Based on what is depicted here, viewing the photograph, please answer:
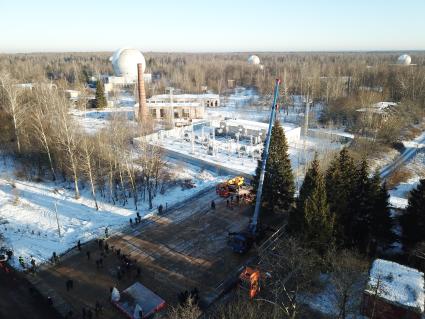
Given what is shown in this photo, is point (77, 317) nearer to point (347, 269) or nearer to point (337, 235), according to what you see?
point (347, 269)

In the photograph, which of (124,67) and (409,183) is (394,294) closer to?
(409,183)

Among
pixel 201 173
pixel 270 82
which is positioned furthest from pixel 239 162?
pixel 270 82

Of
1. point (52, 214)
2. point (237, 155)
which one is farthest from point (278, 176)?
point (52, 214)

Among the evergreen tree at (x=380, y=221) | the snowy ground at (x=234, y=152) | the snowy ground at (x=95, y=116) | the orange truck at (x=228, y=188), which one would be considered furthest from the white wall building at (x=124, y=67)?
the evergreen tree at (x=380, y=221)

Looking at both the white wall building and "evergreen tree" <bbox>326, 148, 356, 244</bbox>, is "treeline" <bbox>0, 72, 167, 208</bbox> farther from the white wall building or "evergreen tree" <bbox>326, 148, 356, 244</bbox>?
the white wall building

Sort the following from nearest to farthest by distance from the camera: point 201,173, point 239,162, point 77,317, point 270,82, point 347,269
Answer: point 347,269, point 77,317, point 201,173, point 239,162, point 270,82

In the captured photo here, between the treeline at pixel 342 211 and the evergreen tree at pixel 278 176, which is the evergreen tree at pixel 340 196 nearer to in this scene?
the treeline at pixel 342 211

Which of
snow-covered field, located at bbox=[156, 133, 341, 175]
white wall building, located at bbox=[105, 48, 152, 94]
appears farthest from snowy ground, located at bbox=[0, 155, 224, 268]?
white wall building, located at bbox=[105, 48, 152, 94]
